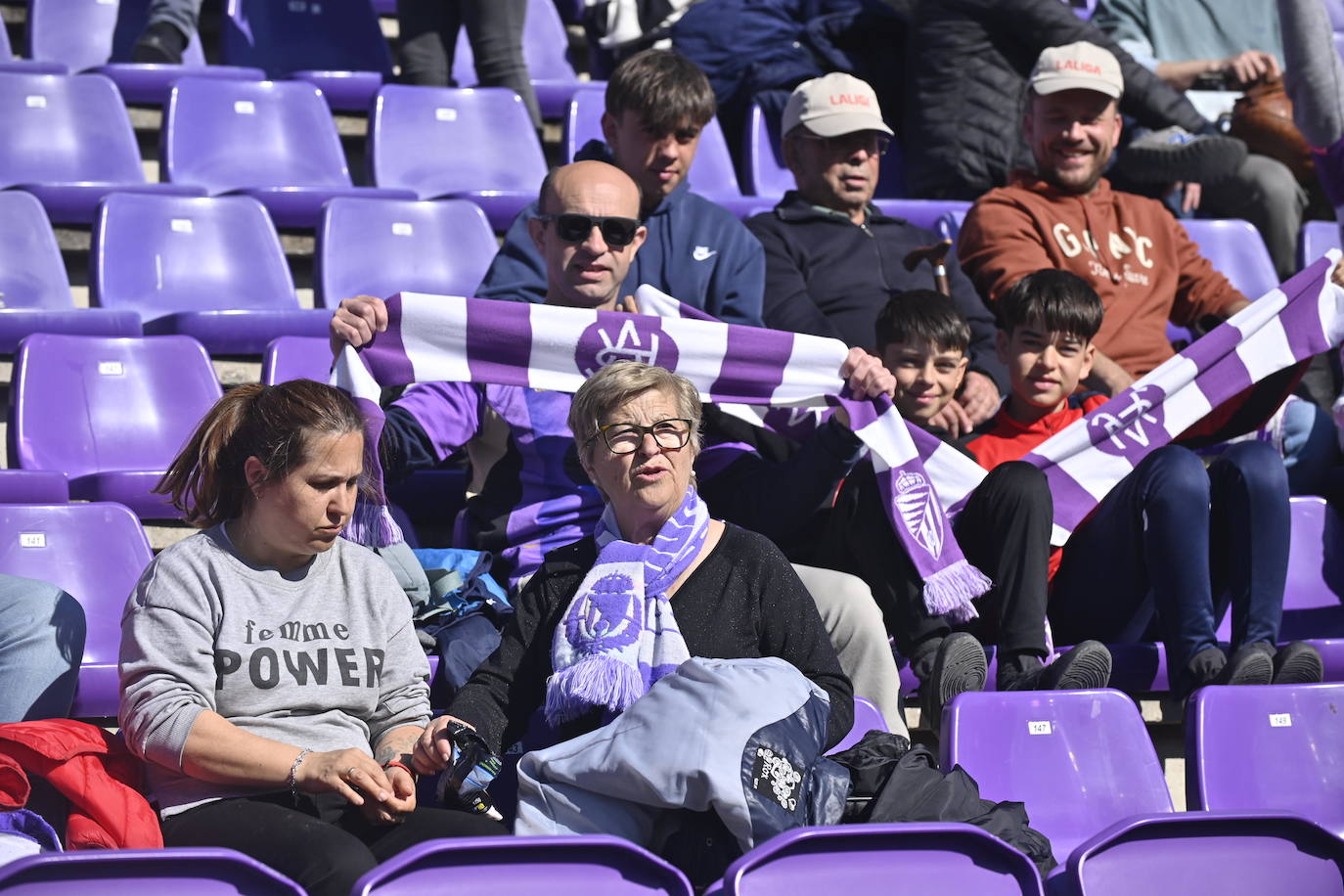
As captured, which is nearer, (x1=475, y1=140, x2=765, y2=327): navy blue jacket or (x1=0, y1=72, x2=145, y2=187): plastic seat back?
(x1=475, y1=140, x2=765, y2=327): navy blue jacket

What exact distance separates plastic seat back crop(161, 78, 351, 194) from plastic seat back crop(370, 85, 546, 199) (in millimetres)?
183

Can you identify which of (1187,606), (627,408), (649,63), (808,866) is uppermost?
(649,63)

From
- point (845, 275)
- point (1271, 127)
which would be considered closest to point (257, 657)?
point (845, 275)

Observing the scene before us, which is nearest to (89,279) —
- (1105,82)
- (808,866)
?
(1105,82)

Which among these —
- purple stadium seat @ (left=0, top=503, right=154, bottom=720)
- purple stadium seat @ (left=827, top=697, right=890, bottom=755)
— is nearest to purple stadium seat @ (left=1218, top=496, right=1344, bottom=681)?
purple stadium seat @ (left=827, top=697, right=890, bottom=755)

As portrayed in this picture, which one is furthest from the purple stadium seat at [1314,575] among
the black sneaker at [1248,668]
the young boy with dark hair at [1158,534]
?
the black sneaker at [1248,668]

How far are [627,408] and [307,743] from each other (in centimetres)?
75

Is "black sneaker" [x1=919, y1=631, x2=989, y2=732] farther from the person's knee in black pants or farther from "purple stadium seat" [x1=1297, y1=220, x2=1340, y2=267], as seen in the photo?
"purple stadium seat" [x1=1297, y1=220, x2=1340, y2=267]

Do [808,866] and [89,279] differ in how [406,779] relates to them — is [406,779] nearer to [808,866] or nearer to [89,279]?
[808,866]

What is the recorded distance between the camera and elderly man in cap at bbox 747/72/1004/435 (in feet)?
14.1

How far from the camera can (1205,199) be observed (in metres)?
5.97

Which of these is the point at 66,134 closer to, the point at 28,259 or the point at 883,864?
the point at 28,259

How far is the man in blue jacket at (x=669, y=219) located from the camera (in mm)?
3914

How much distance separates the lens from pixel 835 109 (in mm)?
4367
